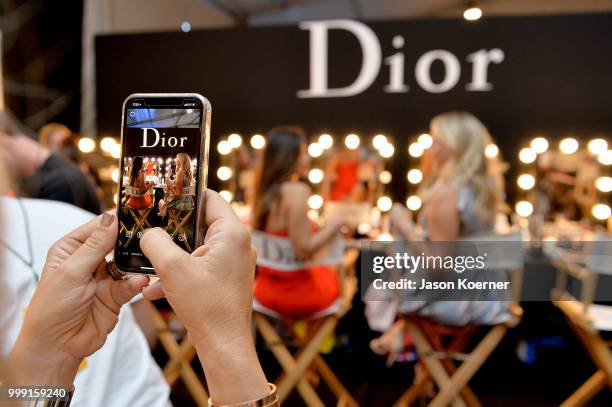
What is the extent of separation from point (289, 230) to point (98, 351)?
37.9 inches

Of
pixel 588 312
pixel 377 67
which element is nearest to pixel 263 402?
pixel 588 312

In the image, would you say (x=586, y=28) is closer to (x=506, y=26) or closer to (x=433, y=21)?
(x=506, y=26)

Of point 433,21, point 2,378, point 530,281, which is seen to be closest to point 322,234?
point 530,281

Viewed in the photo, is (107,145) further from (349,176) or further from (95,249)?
(349,176)

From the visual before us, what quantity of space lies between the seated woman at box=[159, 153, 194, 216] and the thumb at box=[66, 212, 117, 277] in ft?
0.18

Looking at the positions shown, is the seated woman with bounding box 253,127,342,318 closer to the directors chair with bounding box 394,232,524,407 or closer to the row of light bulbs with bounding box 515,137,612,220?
the directors chair with bounding box 394,232,524,407

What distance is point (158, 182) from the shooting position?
15.8 inches

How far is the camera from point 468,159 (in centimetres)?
146

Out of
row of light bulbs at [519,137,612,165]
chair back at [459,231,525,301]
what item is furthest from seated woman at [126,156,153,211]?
row of light bulbs at [519,137,612,165]

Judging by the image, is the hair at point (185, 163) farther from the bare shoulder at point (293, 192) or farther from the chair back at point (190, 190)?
the bare shoulder at point (293, 192)

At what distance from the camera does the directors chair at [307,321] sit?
4.63 feet

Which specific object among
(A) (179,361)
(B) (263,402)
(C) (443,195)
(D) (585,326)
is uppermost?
(C) (443,195)

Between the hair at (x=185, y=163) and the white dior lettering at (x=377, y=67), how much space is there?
5.45 feet

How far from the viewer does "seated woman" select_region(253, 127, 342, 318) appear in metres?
1.52
